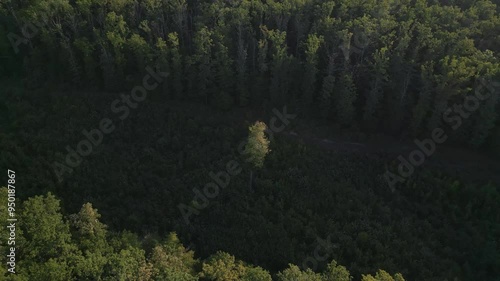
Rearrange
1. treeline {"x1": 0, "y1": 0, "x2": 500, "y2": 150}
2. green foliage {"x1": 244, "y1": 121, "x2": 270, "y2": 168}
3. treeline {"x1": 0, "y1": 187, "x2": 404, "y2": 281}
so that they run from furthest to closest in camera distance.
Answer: treeline {"x1": 0, "y1": 0, "x2": 500, "y2": 150}
green foliage {"x1": 244, "y1": 121, "x2": 270, "y2": 168}
treeline {"x1": 0, "y1": 187, "x2": 404, "y2": 281}

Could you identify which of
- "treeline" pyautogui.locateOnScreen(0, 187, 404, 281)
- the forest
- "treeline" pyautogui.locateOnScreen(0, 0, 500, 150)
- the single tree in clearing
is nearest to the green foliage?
the single tree in clearing

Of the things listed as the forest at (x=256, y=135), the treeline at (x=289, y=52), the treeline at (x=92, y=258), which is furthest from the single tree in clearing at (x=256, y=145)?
the treeline at (x=289, y=52)

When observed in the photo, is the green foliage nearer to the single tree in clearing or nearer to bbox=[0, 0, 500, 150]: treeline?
the single tree in clearing

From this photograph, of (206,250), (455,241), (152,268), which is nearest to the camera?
(152,268)

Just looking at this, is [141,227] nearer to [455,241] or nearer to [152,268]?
[152,268]

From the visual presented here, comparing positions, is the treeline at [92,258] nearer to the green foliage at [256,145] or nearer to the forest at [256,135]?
the forest at [256,135]

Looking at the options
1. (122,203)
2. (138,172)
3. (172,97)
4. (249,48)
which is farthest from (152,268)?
(249,48)

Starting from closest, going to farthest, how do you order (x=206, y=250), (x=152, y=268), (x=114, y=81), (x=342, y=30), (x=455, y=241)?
1. (x=152, y=268)
2. (x=206, y=250)
3. (x=455, y=241)
4. (x=342, y=30)
5. (x=114, y=81)

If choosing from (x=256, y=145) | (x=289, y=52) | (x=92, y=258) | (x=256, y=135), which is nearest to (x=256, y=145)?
(x=256, y=145)
